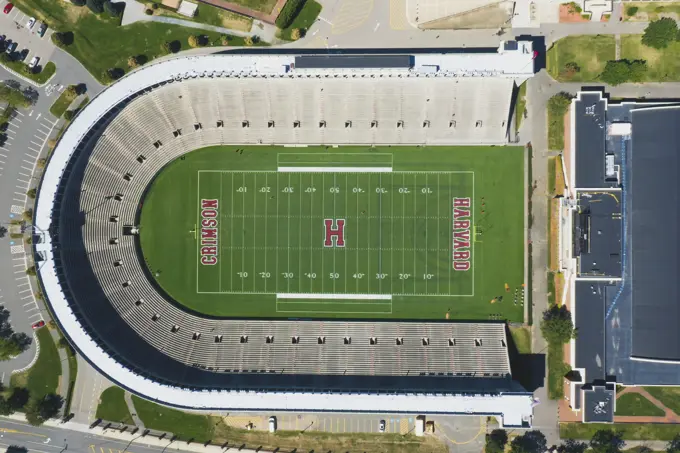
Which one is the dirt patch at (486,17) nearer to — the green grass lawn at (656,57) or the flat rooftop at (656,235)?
the green grass lawn at (656,57)

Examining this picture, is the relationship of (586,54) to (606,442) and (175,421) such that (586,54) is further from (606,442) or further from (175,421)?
(175,421)

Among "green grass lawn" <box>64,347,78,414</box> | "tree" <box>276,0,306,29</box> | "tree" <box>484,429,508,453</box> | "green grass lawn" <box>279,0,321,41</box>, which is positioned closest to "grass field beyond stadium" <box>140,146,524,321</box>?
"green grass lawn" <box>64,347,78,414</box>

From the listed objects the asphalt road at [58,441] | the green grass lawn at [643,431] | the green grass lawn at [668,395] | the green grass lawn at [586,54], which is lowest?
the asphalt road at [58,441]

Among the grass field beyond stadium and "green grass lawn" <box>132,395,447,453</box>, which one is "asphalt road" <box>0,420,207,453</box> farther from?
the grass field beyond stadium

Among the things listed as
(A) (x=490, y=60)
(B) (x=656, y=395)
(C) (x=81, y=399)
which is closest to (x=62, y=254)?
(C) (x=81, y=399)

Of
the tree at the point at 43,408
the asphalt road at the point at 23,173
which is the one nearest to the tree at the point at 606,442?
the tree at the point at 43,408

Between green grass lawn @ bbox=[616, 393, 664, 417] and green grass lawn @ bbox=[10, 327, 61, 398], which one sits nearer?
green grass lawn @ bbox=[616, 393, 664, 417]
